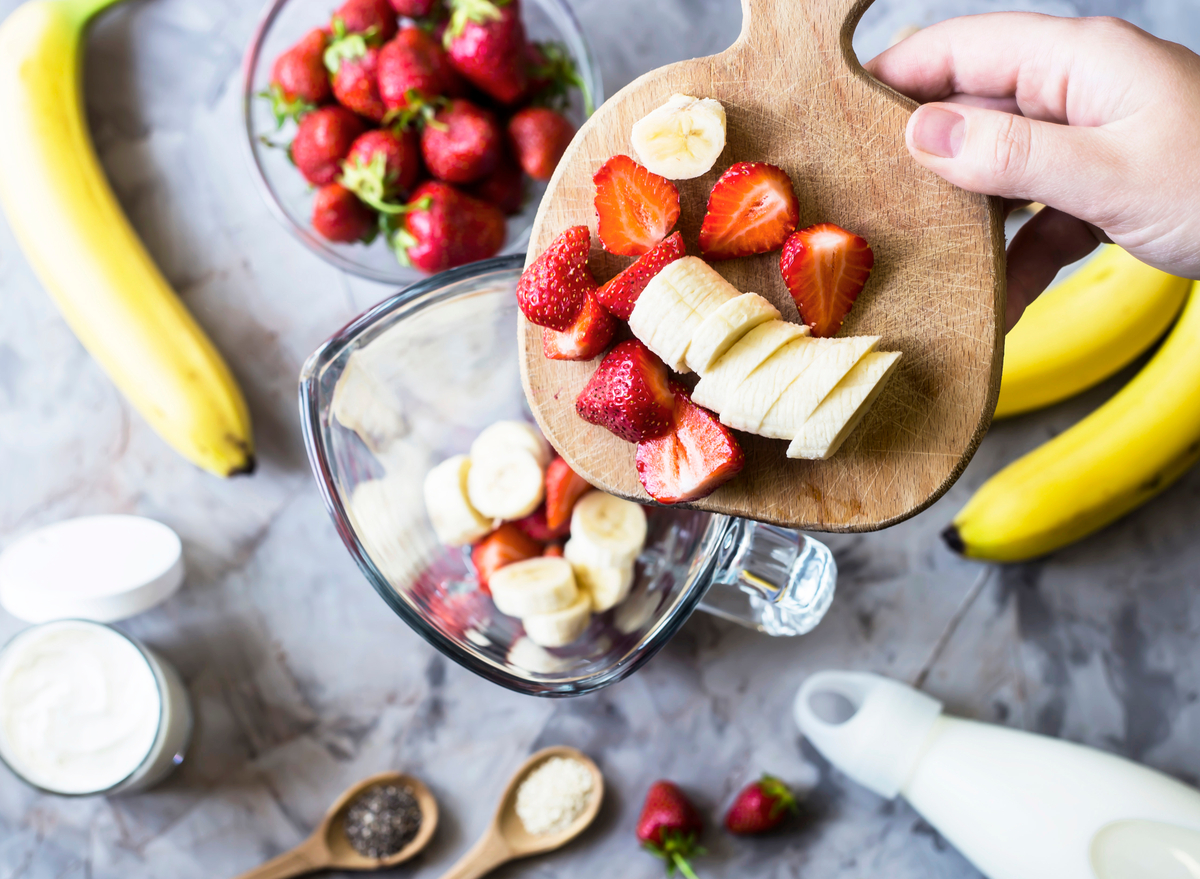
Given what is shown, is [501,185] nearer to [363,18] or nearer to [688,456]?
[363,18]

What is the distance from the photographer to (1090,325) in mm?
1487

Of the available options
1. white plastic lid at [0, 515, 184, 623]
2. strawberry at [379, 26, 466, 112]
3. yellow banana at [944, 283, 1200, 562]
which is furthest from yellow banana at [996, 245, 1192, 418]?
white plastic lid at [0, 515, 184, 623]

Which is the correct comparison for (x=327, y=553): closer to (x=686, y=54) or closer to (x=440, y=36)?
(x=440, y=36)

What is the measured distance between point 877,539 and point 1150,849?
2.09 feet

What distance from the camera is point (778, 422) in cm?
101

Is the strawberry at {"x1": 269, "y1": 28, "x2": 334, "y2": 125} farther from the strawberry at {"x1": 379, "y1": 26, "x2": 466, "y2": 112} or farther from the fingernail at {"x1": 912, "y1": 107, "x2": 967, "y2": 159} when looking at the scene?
the fingernail at {"x1": 912, "y1": 107, "x2": 967, "y2": 159}

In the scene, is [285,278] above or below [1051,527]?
above

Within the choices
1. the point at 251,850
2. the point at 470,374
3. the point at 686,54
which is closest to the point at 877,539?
the point at 470,374

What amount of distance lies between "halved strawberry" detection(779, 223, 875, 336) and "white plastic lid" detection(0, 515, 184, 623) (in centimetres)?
123

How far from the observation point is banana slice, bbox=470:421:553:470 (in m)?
1.43

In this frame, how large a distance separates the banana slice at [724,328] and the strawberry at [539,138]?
23.1 inches

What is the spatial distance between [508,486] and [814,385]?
616 mm

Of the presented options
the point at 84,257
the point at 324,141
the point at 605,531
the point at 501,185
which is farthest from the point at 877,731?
the point at 84,257

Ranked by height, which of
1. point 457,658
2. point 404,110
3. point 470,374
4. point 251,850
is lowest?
point 251,850
